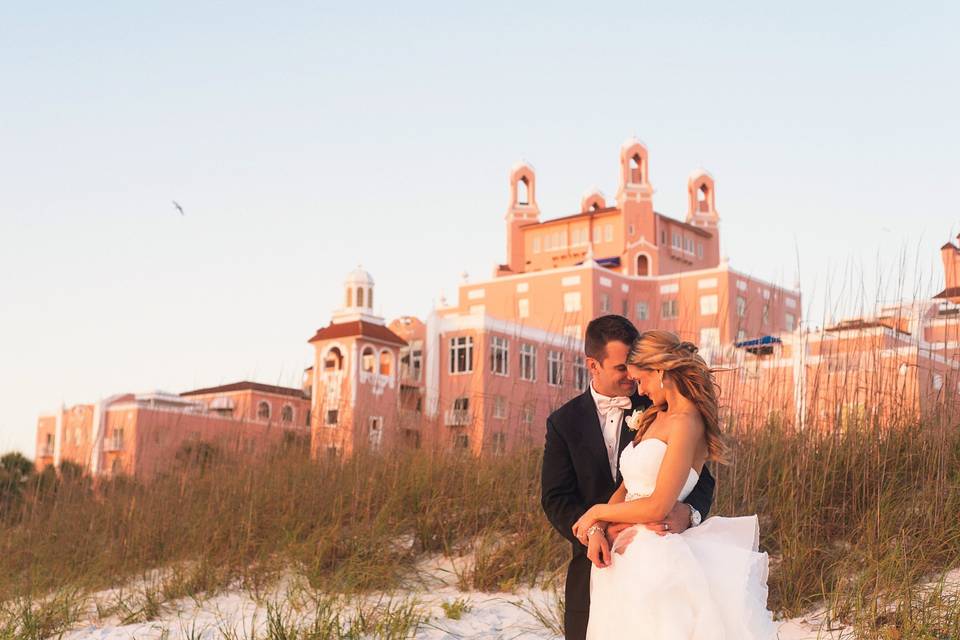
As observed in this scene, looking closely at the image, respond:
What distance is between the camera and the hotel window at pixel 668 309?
171 feet

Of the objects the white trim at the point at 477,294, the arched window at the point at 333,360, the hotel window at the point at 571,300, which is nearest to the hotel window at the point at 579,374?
the arched window at the point at 333,360

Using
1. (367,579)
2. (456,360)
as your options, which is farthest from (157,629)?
(456,360)

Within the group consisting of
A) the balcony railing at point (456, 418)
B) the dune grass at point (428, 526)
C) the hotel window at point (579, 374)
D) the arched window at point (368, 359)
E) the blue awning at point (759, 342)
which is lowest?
the dune grass at point (428, 526)

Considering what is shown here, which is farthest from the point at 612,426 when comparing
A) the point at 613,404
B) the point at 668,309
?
the point at 668,309

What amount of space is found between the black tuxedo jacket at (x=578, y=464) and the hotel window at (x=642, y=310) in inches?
1880

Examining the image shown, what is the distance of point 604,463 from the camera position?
137 inches

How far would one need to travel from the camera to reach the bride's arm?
10.1 ft

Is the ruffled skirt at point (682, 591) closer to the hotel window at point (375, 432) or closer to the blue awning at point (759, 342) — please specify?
the blue awning at point (759, 342)

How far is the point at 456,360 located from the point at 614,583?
1500 inches

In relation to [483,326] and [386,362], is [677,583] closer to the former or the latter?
[483,326]

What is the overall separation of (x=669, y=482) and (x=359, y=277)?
4216 cm

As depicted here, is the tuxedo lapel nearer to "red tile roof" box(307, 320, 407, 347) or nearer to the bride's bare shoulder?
the bride's bare shoulder

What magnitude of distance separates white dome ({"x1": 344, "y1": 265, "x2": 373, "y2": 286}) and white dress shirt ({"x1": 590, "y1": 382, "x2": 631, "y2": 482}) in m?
41.3

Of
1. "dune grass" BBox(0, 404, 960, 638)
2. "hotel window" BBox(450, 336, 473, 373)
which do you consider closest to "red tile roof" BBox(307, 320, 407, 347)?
"hotel window" BBox(450, 336, 473, 373)
